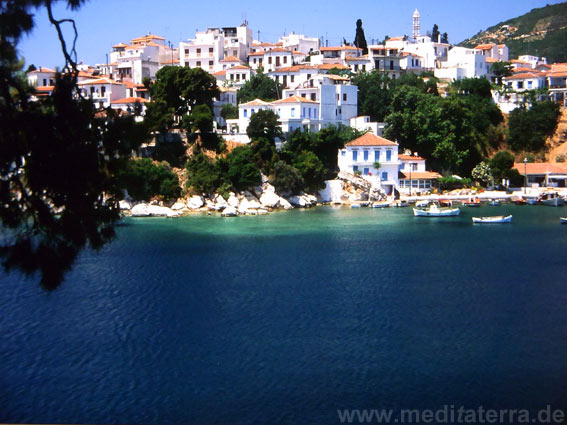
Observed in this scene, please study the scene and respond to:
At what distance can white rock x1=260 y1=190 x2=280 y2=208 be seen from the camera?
1764 inches

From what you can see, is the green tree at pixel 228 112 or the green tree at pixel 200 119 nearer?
the green tree at pixel 200 119

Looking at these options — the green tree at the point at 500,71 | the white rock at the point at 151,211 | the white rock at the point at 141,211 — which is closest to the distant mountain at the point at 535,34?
the green tree at the point at 500,71

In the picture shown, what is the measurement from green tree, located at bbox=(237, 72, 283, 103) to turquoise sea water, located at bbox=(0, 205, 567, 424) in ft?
85.0

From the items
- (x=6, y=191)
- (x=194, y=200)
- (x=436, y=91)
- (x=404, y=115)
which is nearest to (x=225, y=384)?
(x=6, y=191)

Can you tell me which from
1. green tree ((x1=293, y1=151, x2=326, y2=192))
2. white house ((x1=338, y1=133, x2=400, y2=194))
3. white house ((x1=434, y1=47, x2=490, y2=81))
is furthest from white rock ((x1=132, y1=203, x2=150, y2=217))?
→ white house ((x1=434, y1=47, x2=490, y2=81))

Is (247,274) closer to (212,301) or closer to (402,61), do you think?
(212,301)

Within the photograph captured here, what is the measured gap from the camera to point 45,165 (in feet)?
30.4

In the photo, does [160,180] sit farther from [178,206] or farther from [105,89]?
[105,89]

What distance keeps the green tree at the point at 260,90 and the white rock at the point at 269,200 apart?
46.3 feet

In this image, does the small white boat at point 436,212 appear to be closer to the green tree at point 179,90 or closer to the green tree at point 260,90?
the green tree at point 179,90

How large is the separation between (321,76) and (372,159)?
31.2 ft

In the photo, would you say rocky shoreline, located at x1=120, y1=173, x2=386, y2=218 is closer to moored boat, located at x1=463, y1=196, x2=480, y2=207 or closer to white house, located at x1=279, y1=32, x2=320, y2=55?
moored boat, located at x1=463, y1=196, x2=480, y2=207

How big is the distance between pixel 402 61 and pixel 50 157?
6267 centimetres

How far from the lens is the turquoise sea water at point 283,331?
49.3 ft
